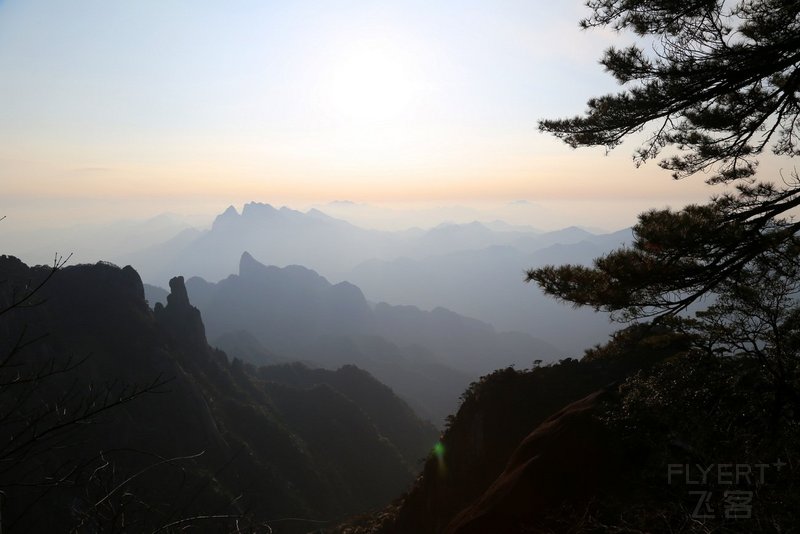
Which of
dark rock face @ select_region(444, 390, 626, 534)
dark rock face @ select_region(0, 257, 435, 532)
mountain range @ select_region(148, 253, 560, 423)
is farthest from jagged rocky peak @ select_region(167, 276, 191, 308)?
dark rock face @ select_region(444, 390, 626, 534)

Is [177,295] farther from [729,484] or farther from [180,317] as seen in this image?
[729,484]

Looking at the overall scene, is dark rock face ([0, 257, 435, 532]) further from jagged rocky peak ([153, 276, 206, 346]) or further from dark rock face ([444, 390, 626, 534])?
dark rock face ([444, 390, 626, 534])

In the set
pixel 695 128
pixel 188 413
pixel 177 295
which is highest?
pixel 695 128

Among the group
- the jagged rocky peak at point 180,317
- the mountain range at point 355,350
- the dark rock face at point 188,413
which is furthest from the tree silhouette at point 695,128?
the mountain range at point 355,350

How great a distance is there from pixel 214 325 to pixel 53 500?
513ft

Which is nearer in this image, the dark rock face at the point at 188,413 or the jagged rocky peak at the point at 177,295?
the dark rock face at the point at 188,413

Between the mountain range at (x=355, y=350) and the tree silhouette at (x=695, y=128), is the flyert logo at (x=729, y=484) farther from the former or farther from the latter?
the mountain range at (x=355, y=350)

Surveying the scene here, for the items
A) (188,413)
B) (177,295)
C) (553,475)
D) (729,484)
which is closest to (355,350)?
(177,295)

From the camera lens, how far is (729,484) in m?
5.86

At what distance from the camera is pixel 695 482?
6160 mm

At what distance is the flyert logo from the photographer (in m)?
5.53

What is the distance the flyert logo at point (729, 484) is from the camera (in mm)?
5531

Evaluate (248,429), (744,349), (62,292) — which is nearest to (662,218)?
(744,349)

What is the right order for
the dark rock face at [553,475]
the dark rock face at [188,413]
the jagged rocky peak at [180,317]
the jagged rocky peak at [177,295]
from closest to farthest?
the dark rock face at [553,475], the dark rock face at [188,413], the jagged rocky peak at [180,317], the jagged rocky peak at [177,295]
